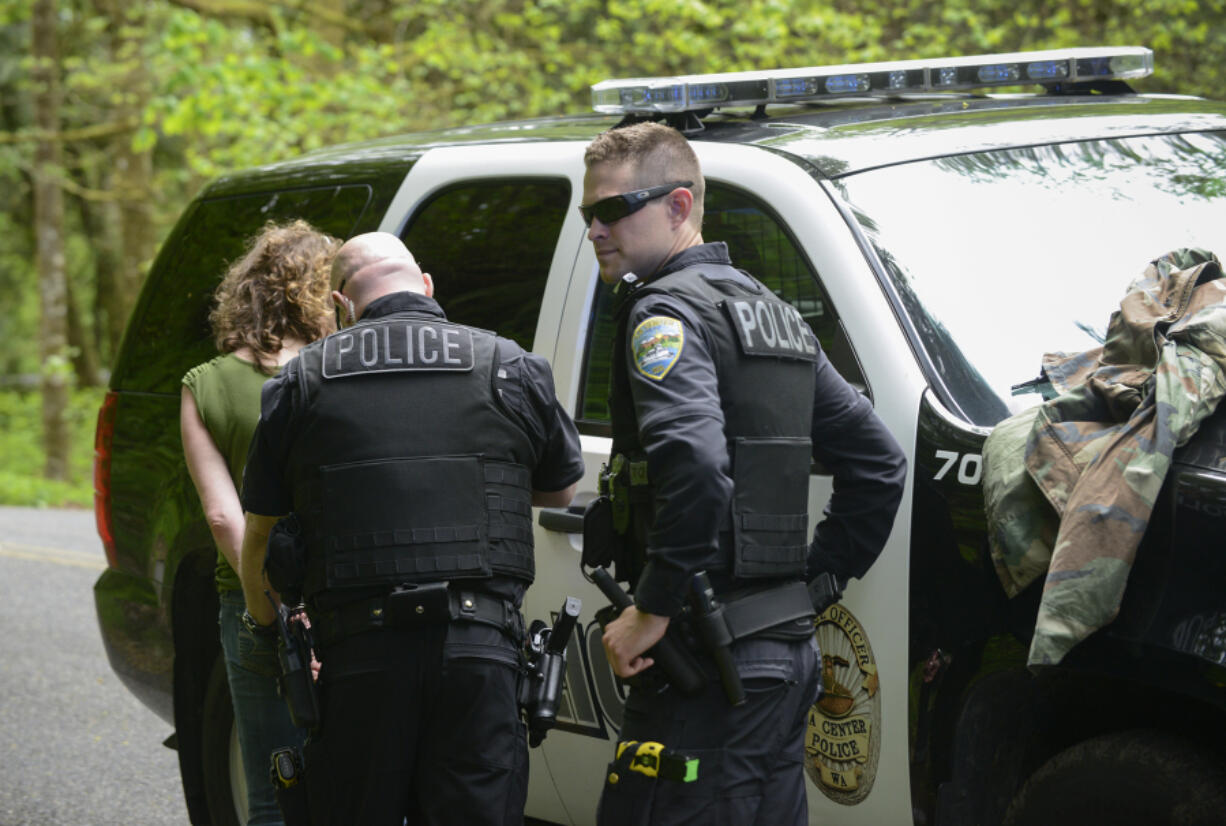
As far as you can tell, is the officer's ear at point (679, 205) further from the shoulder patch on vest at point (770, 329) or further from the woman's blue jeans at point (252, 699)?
the woman's blue jeans at point (252, 699)

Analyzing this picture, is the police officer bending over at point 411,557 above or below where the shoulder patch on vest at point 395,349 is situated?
below

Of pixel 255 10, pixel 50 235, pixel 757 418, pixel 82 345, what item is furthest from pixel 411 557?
pixel 82 345

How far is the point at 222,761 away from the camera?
426cm

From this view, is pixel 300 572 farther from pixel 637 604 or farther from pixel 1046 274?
pixel 1046 274

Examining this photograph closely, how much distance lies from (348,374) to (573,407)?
2.73 feet

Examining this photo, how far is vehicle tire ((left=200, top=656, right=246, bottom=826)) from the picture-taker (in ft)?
13.9

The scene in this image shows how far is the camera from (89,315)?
3944 cm

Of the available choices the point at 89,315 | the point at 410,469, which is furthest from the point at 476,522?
the point at 89,315

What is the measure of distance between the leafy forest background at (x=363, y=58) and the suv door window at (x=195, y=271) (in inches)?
301

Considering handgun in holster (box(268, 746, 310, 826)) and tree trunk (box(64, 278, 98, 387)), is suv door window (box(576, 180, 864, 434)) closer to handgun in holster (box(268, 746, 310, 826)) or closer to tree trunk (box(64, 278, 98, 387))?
handgun in holster (box(268, 746, 310, 826))

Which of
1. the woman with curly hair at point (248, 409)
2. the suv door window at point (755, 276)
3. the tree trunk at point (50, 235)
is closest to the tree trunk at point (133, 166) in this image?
the tree trunk at point (50, 235)

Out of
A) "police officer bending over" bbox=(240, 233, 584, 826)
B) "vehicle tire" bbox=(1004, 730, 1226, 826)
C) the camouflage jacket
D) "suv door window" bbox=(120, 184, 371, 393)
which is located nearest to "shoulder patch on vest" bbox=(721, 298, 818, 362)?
the camouflage jacket

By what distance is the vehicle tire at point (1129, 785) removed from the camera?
244 cm

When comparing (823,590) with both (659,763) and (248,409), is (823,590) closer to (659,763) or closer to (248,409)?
(659,763)
